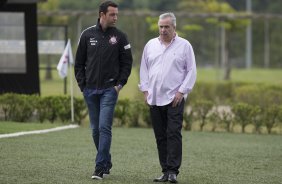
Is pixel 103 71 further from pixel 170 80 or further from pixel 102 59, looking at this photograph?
pixel 170 80

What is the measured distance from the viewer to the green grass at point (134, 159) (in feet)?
32.6

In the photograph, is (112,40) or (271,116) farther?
(271,116)

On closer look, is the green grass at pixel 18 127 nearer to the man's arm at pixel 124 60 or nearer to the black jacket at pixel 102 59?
the black jacket at pixel 102 59

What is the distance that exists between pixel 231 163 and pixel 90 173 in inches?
107

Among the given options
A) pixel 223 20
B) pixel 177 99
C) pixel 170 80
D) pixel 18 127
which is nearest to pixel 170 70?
pixel 170 80

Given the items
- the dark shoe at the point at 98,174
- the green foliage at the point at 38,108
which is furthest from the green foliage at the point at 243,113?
the dark shoe at the point at 98,174

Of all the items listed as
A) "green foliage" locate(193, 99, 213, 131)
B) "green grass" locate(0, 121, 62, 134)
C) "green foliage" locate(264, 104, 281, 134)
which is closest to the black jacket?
"green grass" locate(0, 121, 62, 134)

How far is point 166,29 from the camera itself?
9570 millimetres

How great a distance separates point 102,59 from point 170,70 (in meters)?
0.80

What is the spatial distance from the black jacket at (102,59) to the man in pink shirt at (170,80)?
0.95 ft

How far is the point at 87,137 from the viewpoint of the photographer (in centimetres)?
1582

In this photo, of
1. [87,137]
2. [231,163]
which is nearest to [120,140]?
[87,137]

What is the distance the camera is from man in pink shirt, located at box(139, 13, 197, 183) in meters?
9.59

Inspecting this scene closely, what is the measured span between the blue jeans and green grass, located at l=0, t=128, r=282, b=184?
0.29 m
